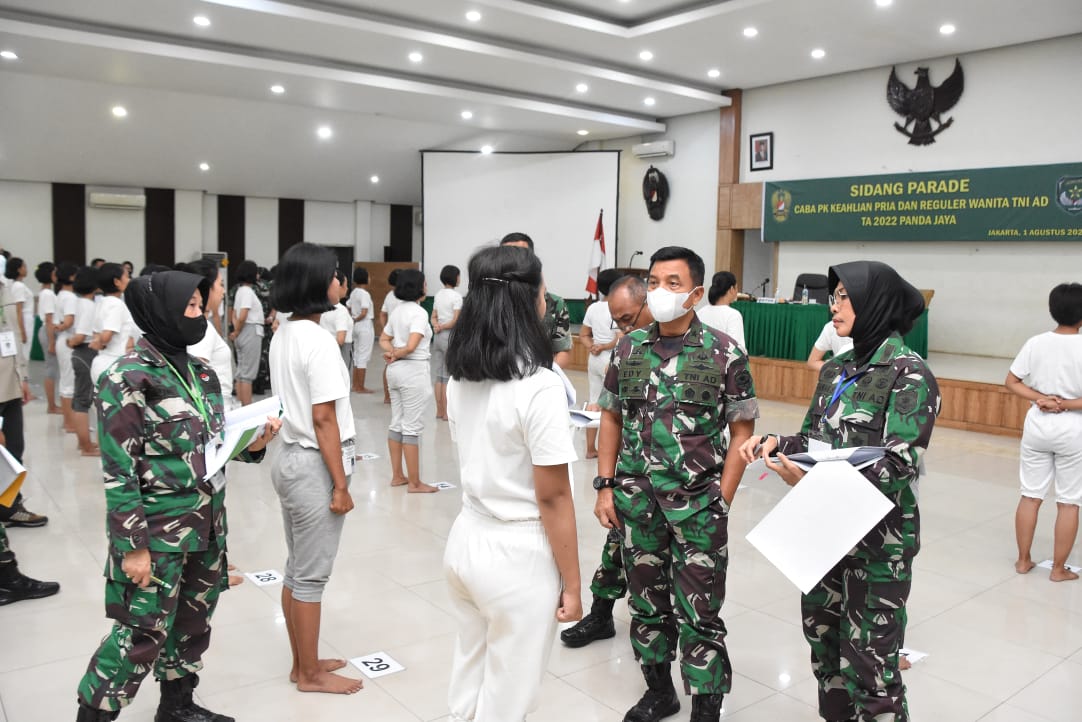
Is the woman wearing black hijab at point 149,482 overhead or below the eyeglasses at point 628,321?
below

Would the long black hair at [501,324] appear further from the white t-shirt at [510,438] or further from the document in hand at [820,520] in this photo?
the document in hand at [820,520]

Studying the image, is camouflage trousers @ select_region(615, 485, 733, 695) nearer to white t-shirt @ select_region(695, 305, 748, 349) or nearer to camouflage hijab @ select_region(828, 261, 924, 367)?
camouflage hijab @ select_region(828, 261, 924, 367)

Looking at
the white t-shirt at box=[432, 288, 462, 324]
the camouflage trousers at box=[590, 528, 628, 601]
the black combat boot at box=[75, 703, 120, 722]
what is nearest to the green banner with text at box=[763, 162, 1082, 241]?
the white t-shirt at box=[432, 288, 462, 324]

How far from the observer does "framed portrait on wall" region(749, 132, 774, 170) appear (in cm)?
1213

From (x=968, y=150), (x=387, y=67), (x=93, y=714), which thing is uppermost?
(x=387, y=67)

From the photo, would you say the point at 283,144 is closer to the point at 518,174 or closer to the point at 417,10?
the point at 518,174

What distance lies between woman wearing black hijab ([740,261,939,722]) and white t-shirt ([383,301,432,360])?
3.32 m

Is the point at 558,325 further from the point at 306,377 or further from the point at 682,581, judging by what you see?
the point at 682,581

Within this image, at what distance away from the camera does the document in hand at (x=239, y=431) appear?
2320 millimetres

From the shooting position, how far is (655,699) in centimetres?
271

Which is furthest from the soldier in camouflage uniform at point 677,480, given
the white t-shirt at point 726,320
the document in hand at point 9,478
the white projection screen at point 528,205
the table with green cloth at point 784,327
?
the white projection screen at point 528,205

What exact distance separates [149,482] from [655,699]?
1.71 metres

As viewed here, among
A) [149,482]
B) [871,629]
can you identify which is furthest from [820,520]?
[149,482]

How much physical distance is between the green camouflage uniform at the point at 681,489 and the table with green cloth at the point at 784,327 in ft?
23.5
